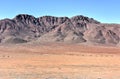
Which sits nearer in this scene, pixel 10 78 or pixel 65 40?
pixel 10 78

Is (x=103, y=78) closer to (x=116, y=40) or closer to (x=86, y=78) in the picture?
(x=86, y=78)

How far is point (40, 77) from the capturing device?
20.8m

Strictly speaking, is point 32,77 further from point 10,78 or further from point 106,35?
point 106,35

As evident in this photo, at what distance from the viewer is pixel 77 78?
68.0 feet

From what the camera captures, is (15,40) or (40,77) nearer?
(40,77)

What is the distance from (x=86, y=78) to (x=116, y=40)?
17488 cm

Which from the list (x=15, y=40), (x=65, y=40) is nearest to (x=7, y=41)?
(x=15, y=40)

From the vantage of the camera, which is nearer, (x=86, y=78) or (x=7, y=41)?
(x=86, y=78)

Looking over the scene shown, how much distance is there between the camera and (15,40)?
637 feet

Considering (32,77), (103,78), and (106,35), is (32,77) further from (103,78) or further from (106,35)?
(106,35)

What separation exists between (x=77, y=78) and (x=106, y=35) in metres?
178

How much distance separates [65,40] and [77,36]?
28.1 feet

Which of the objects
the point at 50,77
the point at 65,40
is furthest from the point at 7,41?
the point at 50,77

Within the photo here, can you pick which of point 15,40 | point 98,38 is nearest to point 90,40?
point 98,38
